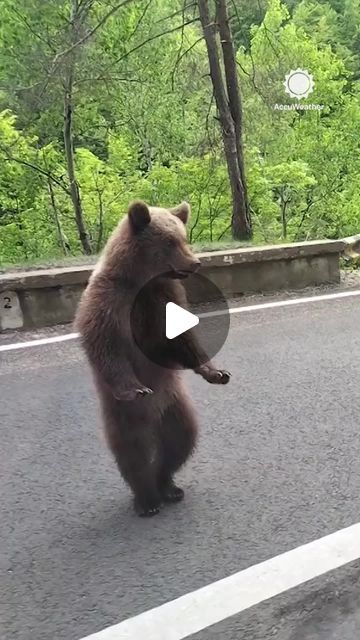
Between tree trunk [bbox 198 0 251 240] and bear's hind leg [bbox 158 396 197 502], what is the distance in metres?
8.83

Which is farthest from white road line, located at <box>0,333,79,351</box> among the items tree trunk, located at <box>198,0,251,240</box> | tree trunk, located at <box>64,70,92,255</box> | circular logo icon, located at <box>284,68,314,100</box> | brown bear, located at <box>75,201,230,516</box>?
tree trunk, located at <box>64,70,92,255</box>

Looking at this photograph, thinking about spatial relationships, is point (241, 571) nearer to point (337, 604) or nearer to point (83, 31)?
point (337, 604)

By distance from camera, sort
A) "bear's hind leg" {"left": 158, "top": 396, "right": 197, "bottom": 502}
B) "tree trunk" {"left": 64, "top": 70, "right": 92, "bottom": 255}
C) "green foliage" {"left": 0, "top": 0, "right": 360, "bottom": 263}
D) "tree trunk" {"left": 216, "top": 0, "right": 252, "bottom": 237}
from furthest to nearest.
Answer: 1. "tree trunk" {"left": 64, "top": 70, "right": 92, "bottom": 255}
2. "green foliage" {"left": 0, "top": 0, "right": 360, "bottom": 263}
3. "tree trunk" {"left": 216, "top": 0, "right": 252, "bottom": 237}
4. "bear's hind leg" {"left": 158, "top": 396, "right": 197, "bottom": 502}

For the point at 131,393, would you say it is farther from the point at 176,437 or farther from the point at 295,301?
the point at 295,301

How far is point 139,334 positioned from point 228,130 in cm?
945

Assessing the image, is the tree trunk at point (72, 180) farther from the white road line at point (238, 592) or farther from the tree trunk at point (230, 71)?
the white road line at point (238, 592)

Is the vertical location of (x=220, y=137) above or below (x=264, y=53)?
below

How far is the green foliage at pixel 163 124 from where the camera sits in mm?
14570

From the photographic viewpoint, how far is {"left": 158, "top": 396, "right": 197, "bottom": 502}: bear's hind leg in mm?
3158

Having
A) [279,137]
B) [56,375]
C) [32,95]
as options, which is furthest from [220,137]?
[279,137]

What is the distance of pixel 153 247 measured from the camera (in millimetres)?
2576

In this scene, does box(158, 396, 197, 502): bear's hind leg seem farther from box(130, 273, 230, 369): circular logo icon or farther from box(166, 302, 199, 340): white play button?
box(166, 302, 199, 340): white play button

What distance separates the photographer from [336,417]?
4652mm

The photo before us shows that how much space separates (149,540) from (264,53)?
13815 mm
